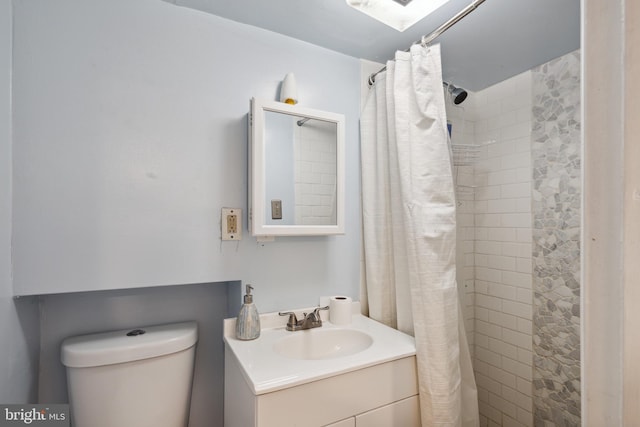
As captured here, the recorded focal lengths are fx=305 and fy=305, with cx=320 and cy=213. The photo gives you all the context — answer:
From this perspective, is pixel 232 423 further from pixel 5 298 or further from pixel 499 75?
pixel 499 75

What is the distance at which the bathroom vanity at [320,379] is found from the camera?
2.95ft

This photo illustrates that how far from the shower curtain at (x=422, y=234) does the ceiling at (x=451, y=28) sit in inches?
6.7

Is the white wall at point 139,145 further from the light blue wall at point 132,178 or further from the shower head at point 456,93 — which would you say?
the shower head at point 456,93

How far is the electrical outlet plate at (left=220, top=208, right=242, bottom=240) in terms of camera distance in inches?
49.1

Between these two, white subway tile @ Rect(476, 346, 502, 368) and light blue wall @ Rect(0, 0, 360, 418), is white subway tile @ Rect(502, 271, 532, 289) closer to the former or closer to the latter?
white subway tile @ Rect(476, 346, 502, 368)

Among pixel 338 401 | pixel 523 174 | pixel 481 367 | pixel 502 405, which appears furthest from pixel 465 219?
pixel 338 401

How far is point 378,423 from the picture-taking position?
3.41 feet

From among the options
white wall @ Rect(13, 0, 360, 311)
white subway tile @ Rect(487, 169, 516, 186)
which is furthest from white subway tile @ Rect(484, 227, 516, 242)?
white wall @ Rect(13, 0, 360, 311)

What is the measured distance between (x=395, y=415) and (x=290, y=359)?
0.44m

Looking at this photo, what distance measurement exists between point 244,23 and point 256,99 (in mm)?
375

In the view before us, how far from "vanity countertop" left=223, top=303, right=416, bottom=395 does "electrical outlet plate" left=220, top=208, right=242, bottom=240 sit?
1.17 ft

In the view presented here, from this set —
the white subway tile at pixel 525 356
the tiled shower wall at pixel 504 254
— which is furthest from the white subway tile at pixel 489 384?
the white subway tile at pixel 525 356

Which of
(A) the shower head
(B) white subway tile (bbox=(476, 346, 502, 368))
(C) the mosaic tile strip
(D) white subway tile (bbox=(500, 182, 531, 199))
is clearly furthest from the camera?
(B) white subway tile (bbox=(476, 346, 502, 368))

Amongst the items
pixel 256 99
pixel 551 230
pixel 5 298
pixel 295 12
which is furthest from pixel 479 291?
pixel 5 298
